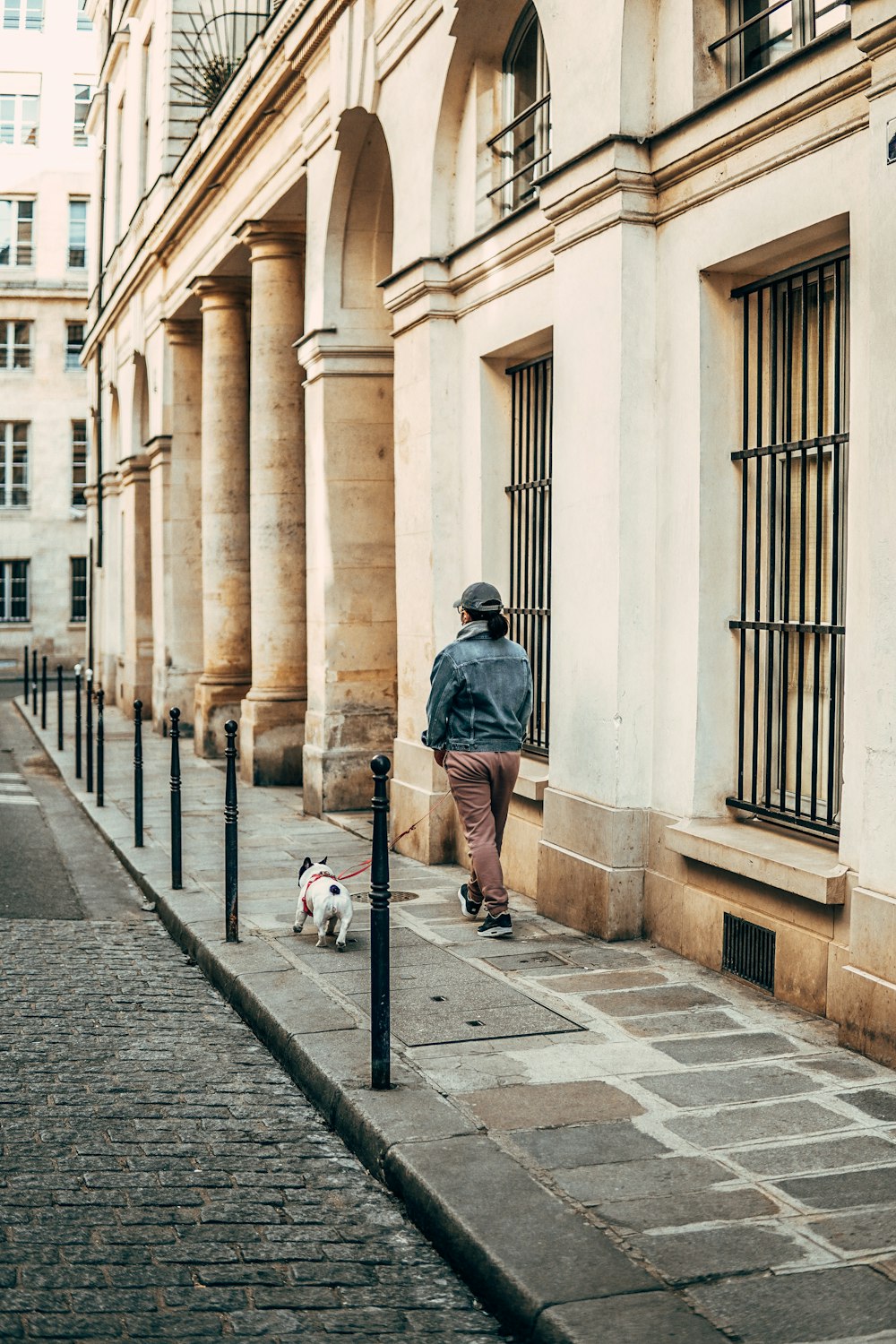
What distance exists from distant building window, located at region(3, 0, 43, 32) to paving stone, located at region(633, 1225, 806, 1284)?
1841 inches

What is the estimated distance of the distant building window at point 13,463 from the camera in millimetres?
43125

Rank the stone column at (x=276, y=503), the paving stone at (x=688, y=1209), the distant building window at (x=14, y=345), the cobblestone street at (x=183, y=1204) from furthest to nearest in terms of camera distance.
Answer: the distant building window at (x=14, y=345)
the stone column at (x=276, y=503)
the paving stone at (x=688, y=1209)
the cobblestone street at (x=183, y=1204)

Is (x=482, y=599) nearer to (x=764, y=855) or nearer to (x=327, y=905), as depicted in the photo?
(x=327, y=905)

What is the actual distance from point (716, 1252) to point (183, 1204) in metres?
1.53

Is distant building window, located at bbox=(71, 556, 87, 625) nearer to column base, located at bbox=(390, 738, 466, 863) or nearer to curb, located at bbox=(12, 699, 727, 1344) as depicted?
column base, located at bbox=(390, 738, 466, 863)

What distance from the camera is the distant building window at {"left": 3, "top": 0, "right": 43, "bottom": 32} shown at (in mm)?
44250

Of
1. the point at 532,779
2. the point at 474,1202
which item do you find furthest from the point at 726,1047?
the point at 532,779

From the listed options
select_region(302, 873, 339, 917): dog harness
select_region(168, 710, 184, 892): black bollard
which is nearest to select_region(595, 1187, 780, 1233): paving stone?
select_region(302, 873, 339, 917): dog harness

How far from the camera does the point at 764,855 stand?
629 centimetres

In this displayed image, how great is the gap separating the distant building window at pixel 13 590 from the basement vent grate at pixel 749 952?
38554 millimetres

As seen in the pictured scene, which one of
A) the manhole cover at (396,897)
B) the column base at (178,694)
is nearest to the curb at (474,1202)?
the manhole cover at (396,897)

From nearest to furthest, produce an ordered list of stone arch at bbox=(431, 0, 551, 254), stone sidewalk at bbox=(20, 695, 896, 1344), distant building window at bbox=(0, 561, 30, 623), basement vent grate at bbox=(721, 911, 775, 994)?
stone sidewalk at bbox=(20, 695, 896, 1344)
basement vent grate at bbox=(721, 911, 775, 994)
stone arch at bbox=(431, 0, 551, 254)
distant building window at bbox=(0, 561, 30, 623)

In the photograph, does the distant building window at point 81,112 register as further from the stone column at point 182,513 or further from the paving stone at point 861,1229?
the paving stone at point 861,1229

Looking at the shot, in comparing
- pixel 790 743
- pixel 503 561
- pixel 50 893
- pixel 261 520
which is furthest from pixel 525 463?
pixel 261 520
